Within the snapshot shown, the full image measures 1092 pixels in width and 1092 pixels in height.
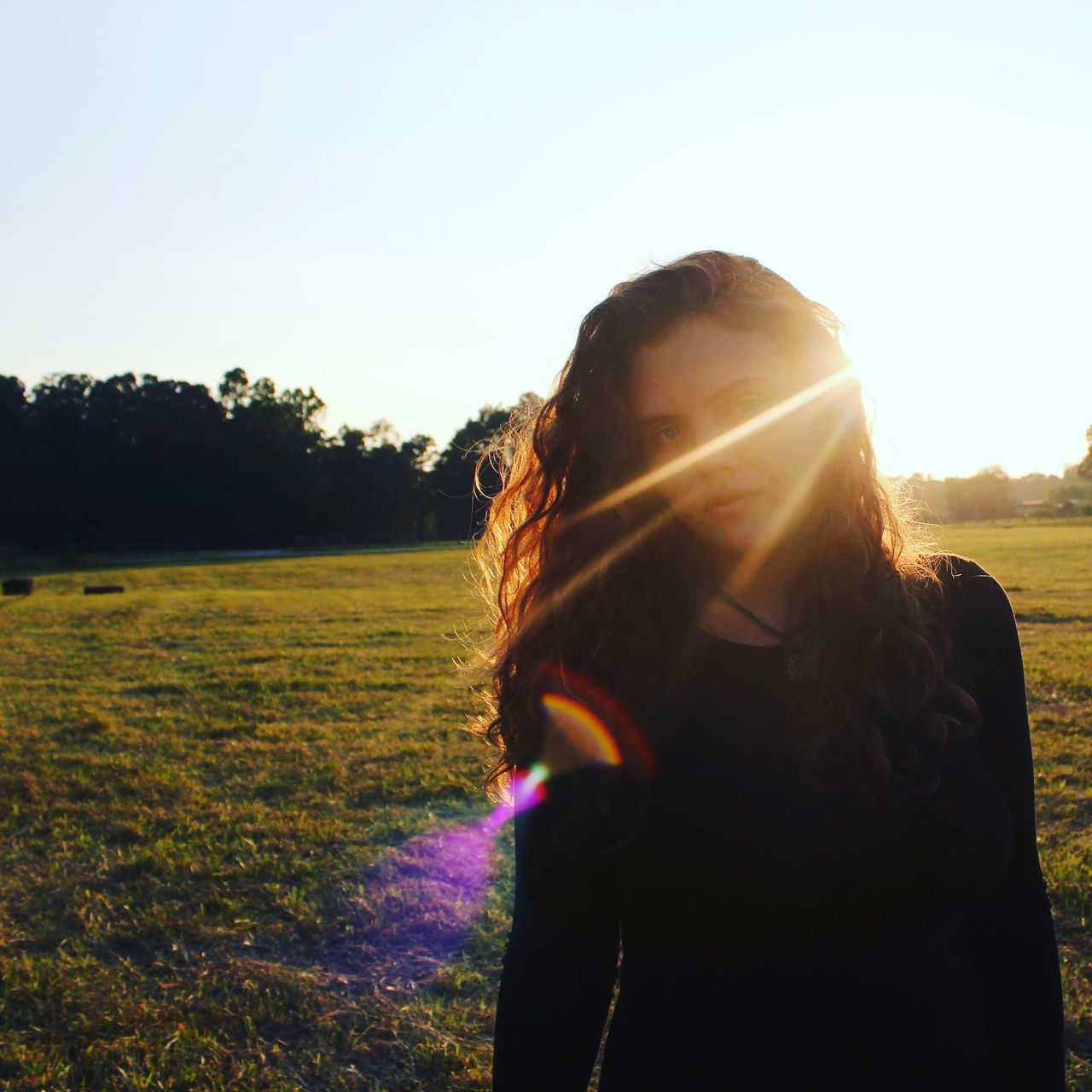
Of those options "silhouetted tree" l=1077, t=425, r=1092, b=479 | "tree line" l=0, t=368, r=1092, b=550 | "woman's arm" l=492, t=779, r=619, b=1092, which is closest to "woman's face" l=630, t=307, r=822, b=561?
"woman's arm" l=492, t=779, r=619, b=1092

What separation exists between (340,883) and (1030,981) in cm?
369

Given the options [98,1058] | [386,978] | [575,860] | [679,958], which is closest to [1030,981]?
[679,958]

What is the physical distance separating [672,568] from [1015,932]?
33.9 inches

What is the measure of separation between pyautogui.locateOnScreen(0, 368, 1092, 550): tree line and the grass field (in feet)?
198

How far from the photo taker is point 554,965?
133 cm

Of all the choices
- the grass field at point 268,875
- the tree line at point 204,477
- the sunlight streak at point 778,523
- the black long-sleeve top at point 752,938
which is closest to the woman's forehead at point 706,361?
the sunlight streak at point 778,523

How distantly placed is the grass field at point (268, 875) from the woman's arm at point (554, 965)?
175cm

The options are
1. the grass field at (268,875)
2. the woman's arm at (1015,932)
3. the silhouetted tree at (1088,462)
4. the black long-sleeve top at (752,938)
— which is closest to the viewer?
the black long-sleeve top at (752,938)

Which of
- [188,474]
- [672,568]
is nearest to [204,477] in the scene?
[188,474]

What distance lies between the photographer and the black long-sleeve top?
132 cm

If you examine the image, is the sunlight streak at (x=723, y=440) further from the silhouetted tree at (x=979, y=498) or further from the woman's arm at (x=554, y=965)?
the silhouetted tree at (x=979, y=498)

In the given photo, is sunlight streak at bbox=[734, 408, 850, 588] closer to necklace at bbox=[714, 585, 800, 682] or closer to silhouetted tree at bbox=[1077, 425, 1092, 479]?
necklace at bbox=[714, 585, 800, 682]

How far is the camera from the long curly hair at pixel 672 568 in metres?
1.52

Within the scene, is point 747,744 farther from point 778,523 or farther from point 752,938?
point 778,523
